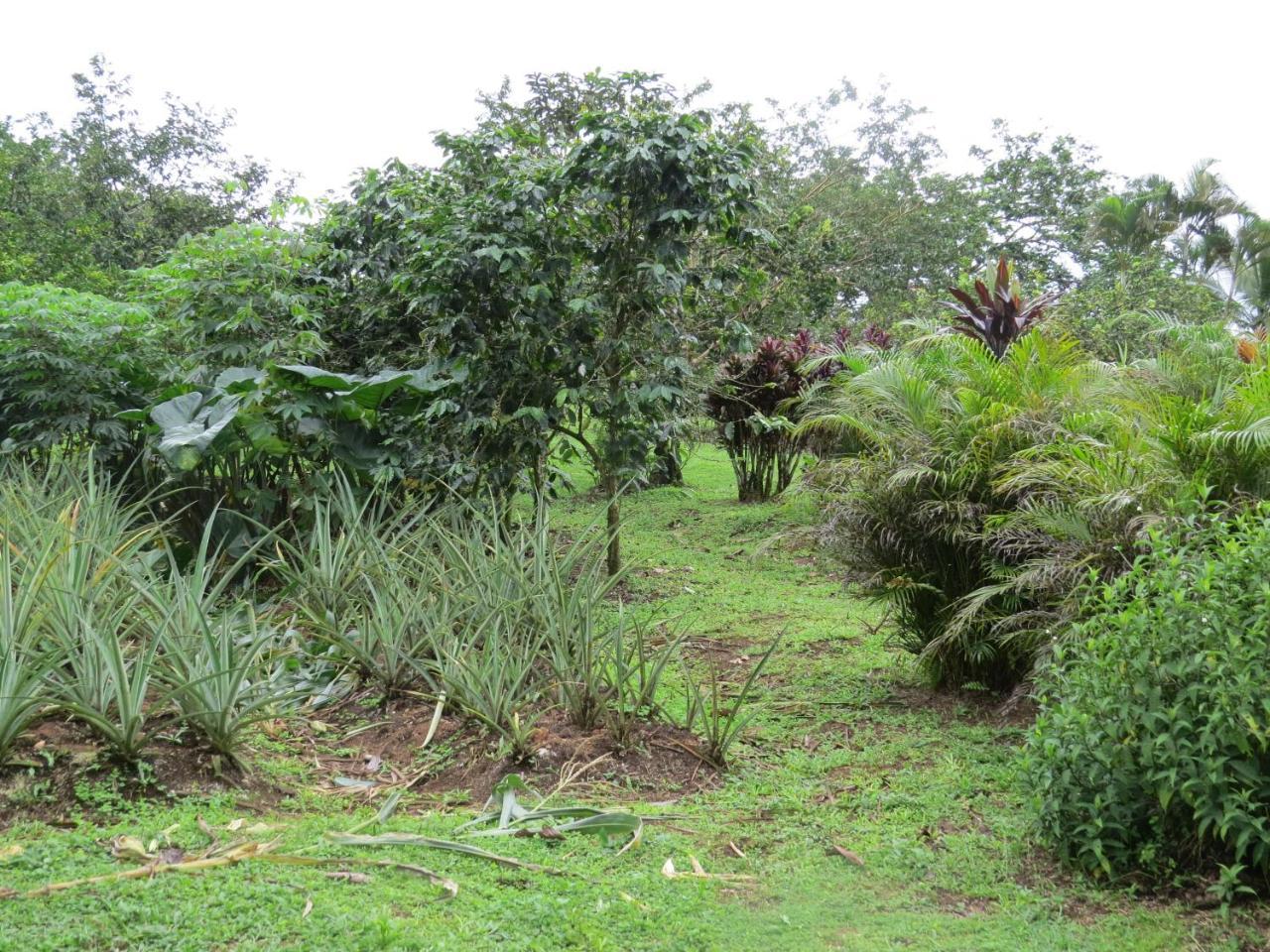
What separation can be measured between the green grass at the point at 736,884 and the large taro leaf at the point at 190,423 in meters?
3.38

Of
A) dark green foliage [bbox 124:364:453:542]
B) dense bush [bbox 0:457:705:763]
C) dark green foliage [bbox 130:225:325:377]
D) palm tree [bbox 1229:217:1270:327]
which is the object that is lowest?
dense bush [bbox 0:457:705:763]

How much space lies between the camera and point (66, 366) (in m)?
7.65

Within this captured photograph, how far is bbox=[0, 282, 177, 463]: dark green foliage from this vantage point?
760 centimetres

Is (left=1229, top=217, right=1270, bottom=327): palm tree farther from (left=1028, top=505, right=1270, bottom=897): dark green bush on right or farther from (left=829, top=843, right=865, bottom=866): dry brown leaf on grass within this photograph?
(left=829, top=843, right=865, bottom=866): dry brown leaf on grass

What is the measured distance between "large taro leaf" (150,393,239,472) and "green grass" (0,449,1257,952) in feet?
11.1

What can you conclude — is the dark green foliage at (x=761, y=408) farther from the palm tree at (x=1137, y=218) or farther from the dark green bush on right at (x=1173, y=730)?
the palm tree at (x=1137, y=218)

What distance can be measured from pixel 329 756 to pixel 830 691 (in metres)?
2.71

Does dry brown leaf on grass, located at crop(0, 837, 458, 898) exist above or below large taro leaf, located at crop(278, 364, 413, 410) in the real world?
below

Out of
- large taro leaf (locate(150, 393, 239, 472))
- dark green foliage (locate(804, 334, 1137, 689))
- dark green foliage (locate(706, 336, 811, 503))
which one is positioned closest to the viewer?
dark green foliage (locate(804, 334, 1137, 689))

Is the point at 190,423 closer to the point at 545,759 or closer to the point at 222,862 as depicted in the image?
the point at 545,759

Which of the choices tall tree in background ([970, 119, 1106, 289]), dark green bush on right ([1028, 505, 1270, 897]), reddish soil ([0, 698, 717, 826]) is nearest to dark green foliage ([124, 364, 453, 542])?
reddish soil ([0, 698, 717, 826])

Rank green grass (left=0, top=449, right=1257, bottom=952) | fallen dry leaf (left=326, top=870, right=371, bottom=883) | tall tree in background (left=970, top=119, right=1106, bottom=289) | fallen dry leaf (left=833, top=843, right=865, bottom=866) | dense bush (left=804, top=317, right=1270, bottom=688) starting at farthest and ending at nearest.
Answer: tall tree in background (left=970, top=119, right=1106, bottom=289) → dense bush (left=804, top=317, right=1270, bottom=688) → fallen dry leaf (left=833, top=843, right=865, bottom=866) → fallen dry leaf (left=326, top=870, right=371, bottom=883) → green grass (left=0, top=449, right=1257, bottom=952)

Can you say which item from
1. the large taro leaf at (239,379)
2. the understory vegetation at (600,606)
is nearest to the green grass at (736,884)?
the understory vegetation at (600,606)

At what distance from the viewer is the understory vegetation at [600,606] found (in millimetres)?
3027
